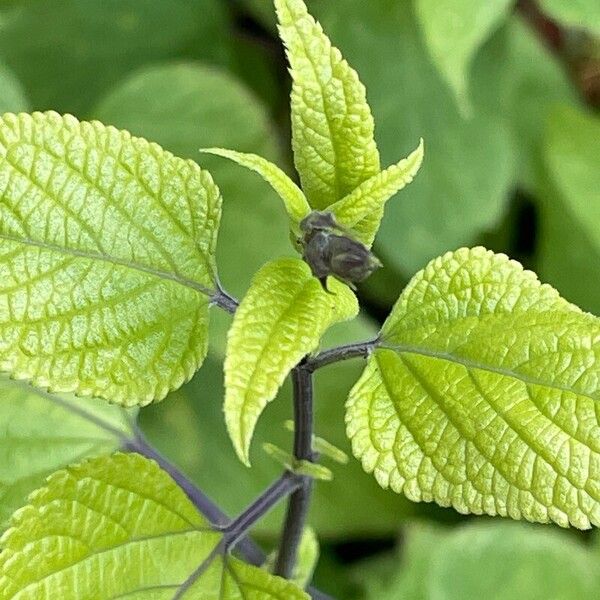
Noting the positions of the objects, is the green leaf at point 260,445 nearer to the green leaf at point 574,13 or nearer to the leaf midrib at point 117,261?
the green leaf at point 574,13

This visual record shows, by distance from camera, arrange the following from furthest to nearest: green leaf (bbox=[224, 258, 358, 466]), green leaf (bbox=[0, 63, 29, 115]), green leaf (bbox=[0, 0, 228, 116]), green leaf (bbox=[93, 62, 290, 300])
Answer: green leaf (bbox=[0, 0, 228, 116]), green leaf (bbox=[93, 62, 290, 300]), green leaf (bbox=[0, 63, 29, 115]), green leaf (bbox=[224, 258, 358, 466])

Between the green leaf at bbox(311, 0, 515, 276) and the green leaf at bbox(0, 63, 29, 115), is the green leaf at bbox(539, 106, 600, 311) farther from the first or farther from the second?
the green leaf at bbox(0, 63, 29, 115)

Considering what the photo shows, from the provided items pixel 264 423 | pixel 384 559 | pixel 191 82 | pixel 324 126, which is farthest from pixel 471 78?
pixel 324 126

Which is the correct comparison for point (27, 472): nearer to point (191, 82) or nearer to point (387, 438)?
point (387, 438)

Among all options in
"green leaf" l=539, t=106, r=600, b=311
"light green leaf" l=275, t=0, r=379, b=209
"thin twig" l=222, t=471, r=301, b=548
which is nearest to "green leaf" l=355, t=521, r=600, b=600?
"green leaf" l=539, t=106, r=600, b=311

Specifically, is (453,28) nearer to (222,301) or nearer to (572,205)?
(572,205)

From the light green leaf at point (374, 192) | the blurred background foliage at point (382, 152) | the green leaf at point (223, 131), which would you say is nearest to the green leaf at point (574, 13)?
the blurred background foliage at point (382, 152)

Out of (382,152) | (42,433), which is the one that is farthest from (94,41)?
(42,433)
